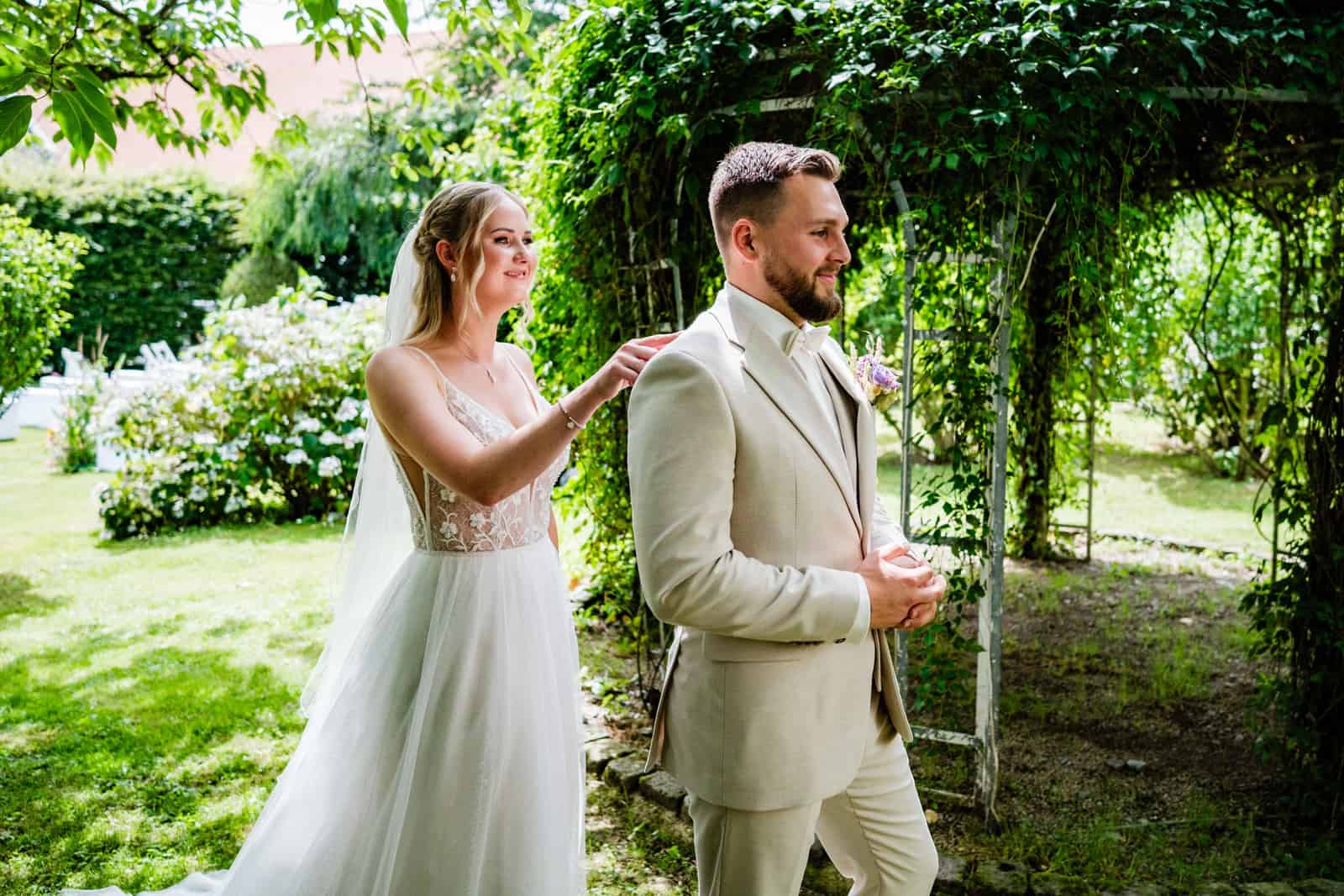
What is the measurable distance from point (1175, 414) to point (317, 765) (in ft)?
37.2

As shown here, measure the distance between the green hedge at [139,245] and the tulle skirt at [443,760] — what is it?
17.1 m

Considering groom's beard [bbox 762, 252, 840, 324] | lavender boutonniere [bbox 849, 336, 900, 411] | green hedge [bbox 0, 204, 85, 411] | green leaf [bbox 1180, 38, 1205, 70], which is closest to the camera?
groom's beard [bbox 762, 252, 840, 324]

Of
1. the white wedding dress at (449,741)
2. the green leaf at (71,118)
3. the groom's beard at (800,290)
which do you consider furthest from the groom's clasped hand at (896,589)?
the green leaf at (71,118)

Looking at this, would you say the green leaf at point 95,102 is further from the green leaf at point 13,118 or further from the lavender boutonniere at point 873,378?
the lavender boutonniere at point 873,378

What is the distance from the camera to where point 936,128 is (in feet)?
12.0

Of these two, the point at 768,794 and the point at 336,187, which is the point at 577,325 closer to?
the point at 768,794

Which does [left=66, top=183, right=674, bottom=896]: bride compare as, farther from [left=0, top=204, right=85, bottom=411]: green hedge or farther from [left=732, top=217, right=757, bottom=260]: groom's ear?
[left=0, top=204, right=85, bottom=411]: green hedge

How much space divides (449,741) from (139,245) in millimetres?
18280

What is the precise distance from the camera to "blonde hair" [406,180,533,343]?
2771 mm

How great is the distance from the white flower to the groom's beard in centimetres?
799

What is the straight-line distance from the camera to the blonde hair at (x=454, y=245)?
2.77 meters

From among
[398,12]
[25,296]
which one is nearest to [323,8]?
[398,12]

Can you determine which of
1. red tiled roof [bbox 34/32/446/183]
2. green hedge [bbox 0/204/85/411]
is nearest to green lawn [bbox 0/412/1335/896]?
green hedge [bbox 0/204/85/411]

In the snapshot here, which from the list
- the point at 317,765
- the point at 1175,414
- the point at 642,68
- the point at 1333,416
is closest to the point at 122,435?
the point at 642,68
